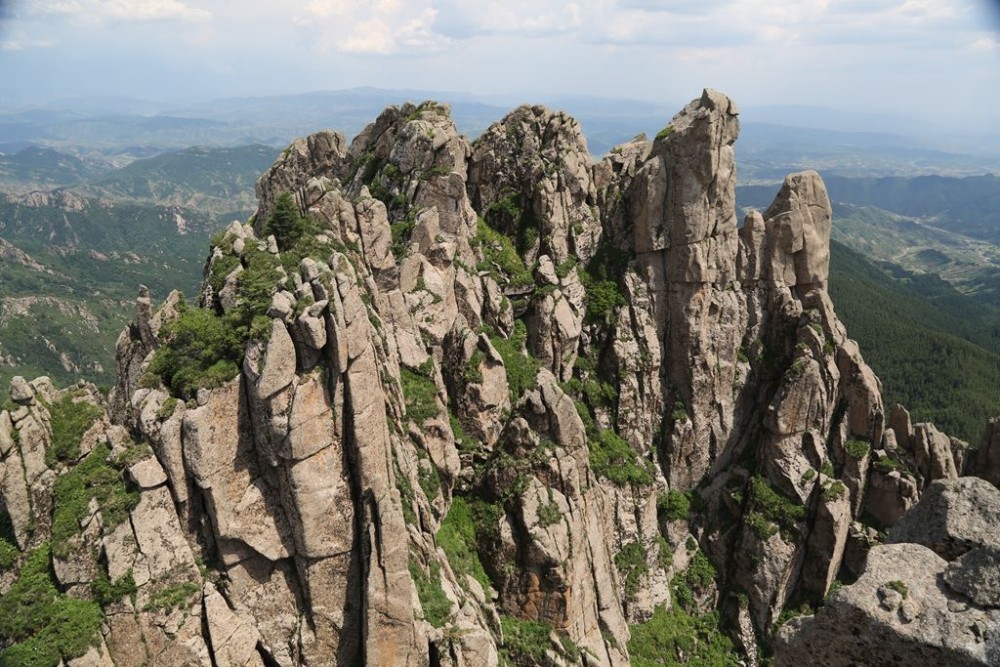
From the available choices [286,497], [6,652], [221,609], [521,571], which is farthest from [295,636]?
[521,571]

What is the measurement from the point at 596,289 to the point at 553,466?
815 inches

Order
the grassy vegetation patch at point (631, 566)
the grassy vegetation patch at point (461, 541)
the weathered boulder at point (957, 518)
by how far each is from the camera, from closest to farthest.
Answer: the weathered boulder at point (957, 518), the grassy vegetation patch at point (461, 541), the grassy vegetation patch at point (631, 566)

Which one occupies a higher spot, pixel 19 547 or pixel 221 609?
pixel 19 547

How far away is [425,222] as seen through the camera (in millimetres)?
48250

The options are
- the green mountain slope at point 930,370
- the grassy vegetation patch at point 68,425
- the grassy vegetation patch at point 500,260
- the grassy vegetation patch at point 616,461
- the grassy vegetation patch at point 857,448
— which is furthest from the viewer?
the green mountain slope at point 930,370

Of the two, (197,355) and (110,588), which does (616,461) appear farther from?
(110,588)

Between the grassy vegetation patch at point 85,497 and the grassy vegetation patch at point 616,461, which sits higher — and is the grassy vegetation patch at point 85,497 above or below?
above

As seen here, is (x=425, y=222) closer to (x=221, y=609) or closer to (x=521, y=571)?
(x=521, y=571)

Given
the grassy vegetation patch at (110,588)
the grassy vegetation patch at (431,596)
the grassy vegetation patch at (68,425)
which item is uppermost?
the grassy vegetation patch at (68,425)

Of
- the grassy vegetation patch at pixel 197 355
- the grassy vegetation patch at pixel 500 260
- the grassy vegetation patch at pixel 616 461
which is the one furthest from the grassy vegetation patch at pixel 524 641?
the grassy vegetation patch at pixel 500 260

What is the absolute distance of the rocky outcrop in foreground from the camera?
26.1 m

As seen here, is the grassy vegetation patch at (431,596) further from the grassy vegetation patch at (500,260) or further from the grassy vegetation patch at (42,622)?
the grassy vegetation patch at (500,260)

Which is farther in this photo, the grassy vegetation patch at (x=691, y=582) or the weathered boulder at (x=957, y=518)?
the grassy vegetation patch at (x=691, y=582)

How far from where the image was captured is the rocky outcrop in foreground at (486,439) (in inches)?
1026
